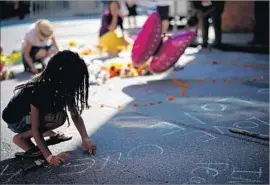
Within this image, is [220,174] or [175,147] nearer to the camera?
[220,174]

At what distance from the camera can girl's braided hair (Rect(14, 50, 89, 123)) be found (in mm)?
2584

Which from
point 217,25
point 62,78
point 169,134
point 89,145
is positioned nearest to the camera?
point 62,78

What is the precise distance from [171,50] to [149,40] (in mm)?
305

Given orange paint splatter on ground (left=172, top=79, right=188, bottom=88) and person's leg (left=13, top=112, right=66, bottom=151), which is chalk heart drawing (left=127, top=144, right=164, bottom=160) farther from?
orange paint splatter on ground (left=172, top=79, right=188, bottom=88)

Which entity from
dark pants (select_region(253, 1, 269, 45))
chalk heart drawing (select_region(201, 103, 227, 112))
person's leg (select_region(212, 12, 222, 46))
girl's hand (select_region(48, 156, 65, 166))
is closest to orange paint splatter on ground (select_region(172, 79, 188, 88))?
chalk heart drawing (select_region(201, 103, 227, 112))

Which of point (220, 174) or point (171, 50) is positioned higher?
point (171, 50)

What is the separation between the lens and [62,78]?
261 centimetres

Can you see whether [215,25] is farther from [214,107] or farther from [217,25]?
[214,107]

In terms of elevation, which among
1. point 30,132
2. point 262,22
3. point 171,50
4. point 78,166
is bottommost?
A: point 78,166

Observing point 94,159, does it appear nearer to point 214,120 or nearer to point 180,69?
point 214,120

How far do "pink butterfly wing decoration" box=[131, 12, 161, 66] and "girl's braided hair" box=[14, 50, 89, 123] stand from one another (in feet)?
7.30

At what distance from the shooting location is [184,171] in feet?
8.26

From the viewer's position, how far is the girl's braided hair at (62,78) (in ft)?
8.48

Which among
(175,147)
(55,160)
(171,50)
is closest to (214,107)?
(175,147)
